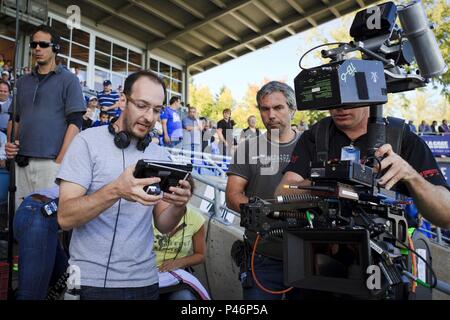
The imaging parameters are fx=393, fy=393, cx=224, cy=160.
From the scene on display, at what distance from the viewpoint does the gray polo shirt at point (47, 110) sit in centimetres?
332

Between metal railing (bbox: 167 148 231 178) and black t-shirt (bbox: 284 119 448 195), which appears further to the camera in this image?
metal railing (bbox: 167 148 231 178)

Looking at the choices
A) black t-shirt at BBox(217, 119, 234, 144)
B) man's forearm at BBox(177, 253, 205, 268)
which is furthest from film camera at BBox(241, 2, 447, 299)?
black t-shirt at BBox(217, 119, 234, 144)

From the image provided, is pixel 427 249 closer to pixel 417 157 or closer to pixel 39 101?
pixel 417 157

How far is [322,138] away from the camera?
209 centimetres

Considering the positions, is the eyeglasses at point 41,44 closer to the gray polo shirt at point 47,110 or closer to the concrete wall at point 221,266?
the gray polo shirt at point 47,110

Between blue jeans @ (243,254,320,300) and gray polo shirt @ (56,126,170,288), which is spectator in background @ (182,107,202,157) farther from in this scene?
gray polo shirt @ (56,126,170,288)

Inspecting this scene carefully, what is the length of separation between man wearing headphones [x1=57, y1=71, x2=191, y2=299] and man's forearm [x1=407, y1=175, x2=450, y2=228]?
3.35 feet

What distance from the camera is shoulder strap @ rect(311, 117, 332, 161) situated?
80.9 inches

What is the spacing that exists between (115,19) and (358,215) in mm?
16989

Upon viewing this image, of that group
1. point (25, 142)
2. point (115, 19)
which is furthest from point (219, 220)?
point (115, 19)

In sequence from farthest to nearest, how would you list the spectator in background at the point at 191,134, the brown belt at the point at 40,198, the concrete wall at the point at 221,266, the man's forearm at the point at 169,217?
1. the spectator in background at the point at 191,134
2. the concrete wall at the point at 221,266
3. the brown belt at the point at 40,198
4. the man's forearm at the point at 169,217

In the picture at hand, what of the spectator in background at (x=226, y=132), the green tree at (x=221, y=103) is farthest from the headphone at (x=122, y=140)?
the green tree at (x=221, y=103)

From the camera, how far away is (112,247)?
1.89 metres

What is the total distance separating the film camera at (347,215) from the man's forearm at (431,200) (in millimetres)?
105
